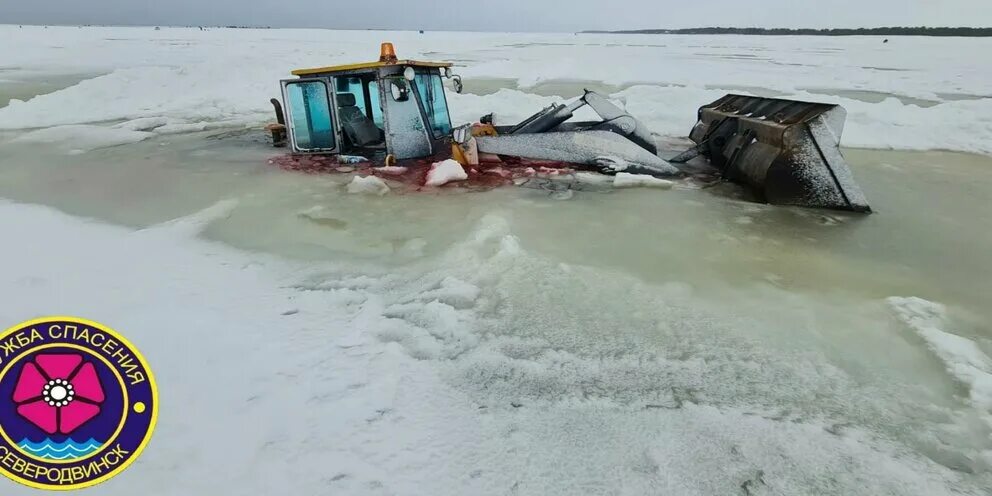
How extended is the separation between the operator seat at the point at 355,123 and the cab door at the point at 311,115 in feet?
0.80

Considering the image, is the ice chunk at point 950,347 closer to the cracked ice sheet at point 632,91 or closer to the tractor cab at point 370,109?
the tractor cab at point 370,109

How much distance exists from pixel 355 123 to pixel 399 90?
1245 millimetres

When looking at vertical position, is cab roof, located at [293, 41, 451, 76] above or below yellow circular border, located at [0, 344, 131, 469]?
above

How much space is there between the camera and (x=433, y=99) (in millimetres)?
7789

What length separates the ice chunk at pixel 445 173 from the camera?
6.32 m

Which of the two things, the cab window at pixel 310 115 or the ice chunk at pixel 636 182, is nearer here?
the ice chunk at pixel 636 182

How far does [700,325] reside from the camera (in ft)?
10.3

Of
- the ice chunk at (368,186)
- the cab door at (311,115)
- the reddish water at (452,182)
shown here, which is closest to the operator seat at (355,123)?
the cab door at (311,115)

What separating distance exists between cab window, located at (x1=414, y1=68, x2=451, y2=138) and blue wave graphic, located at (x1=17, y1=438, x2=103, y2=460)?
20.0 ft

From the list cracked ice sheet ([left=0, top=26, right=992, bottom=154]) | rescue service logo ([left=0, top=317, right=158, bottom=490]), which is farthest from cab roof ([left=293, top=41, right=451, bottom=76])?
rescue service logo ([left=0, top=317, right=158, bottom=490])

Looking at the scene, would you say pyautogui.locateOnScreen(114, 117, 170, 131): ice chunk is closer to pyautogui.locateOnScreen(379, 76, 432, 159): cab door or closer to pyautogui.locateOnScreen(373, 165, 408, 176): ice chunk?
pyautogui.locateOnScreen(379, 76, 432, 159): cab door

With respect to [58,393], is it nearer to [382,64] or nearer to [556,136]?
[382,64]

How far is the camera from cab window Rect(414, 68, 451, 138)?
7445 millimetres

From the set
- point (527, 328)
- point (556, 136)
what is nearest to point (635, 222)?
point (556, 136)
